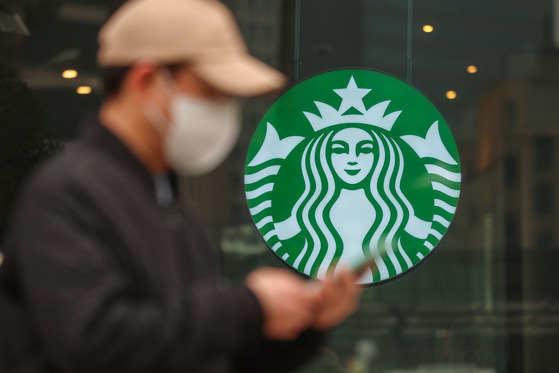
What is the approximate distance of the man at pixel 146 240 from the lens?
148 centimetres

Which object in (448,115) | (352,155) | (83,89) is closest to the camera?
(352,155)

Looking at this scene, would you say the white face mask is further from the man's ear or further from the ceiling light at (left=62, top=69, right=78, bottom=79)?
the ceiling light at (left=62, top=69, right=78, bottom=79)

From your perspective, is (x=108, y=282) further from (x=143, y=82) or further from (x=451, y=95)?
(x=451, y=95)

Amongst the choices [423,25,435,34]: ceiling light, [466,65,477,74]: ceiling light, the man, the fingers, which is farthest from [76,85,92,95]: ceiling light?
the fingers

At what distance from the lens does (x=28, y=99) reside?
6766mm

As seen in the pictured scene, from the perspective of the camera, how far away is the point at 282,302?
159 centimetres

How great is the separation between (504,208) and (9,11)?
142 inches

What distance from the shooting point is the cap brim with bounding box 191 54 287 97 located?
5.38 feet

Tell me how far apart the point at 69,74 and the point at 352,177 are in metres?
2.04

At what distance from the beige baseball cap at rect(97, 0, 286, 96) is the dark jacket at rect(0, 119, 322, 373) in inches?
5.8

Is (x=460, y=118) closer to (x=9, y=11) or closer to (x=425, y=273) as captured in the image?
(x=425, y=273)

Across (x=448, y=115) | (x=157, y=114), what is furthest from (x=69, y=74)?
(x=157, y=114)

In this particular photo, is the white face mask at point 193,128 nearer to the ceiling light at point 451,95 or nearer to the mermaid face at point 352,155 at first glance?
the mermaid face at point 352,155

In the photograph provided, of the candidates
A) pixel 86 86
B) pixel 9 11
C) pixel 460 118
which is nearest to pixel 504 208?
pixel 460 118
